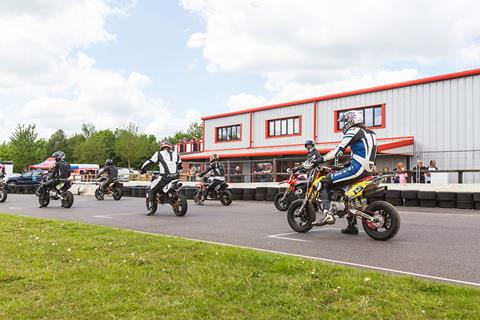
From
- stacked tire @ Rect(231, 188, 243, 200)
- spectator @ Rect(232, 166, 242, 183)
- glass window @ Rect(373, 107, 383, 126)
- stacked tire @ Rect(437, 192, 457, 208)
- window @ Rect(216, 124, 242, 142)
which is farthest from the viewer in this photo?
window @ Rect(216, 124, 242, 142)

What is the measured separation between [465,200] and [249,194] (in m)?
8.62

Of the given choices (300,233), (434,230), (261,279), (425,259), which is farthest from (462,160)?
(261,279)

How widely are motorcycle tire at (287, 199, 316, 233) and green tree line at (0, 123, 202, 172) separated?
5782 centimetres

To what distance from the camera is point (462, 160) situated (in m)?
19.7

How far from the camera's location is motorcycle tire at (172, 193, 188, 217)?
38.7ft

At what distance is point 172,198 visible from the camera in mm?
12008

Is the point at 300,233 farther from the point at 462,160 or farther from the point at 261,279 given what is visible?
the point at 462,160

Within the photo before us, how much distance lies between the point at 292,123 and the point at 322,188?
2644cm

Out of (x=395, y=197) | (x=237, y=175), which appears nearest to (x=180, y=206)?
(x=395, y=197)

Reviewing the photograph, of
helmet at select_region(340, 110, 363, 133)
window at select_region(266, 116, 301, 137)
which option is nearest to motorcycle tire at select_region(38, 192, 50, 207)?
helmet at select_region(340, 110, 363, 133)

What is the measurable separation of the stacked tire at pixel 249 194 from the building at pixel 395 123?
2.01m

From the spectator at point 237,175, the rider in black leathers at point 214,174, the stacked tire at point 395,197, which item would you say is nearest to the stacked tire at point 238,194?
the spectator at point 237,175

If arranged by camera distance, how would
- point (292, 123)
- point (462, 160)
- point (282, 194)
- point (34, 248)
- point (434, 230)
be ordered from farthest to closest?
1. point (292, 123)
2. point (462, 160)
3. point (282, 194)
4. point (434, 230)
5. point (34, 248)

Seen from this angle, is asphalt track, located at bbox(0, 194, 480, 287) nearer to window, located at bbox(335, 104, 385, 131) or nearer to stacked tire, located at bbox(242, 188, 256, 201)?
stacked tire, located at bbox(242, 188, 256, 201)
